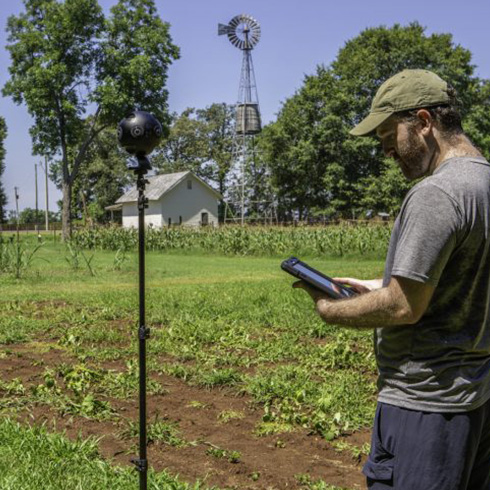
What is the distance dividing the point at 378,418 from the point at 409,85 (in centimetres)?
105

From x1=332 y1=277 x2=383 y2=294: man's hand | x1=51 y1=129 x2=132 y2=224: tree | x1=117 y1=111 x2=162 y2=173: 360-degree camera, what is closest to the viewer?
x1=332 y1=277 x2=383 y2=294: man's hand

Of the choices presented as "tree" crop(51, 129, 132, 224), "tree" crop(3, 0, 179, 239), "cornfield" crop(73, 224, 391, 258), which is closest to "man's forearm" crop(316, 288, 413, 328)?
Answer: "cornfield" crop(73, 224, 391, 258)

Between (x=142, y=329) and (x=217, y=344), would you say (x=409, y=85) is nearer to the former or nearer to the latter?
(x=142, y=329)

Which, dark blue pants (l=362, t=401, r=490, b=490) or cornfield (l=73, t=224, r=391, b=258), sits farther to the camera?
cornfield (l=73, t=224, r=391, b=258)

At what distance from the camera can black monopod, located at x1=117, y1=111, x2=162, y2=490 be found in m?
2.94

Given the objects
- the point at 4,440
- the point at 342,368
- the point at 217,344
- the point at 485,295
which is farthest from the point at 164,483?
the point at 217,344

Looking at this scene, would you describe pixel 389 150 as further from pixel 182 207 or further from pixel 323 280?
pixel 182 207

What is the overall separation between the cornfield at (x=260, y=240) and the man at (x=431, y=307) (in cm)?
1856

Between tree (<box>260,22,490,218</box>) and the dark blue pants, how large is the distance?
4228cm

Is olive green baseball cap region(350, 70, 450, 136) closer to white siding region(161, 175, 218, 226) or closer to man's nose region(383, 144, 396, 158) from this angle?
man's nose region(383, 144, 396, 158)

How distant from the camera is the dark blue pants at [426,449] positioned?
1889 millimetres

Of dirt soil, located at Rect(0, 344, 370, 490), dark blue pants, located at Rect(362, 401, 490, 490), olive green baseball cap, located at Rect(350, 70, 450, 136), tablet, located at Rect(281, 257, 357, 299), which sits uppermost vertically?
olive green baseball cap, located at Rect(350, 70, 450, 136)

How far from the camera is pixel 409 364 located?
1947mm

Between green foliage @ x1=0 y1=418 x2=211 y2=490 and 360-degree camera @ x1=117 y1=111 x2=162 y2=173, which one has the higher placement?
360-degree camera @ x1=117 y1=111 x2=162 y2=173
